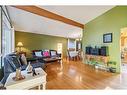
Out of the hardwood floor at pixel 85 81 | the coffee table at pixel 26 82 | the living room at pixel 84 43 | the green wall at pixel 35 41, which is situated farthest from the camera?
the green wall at pixel 35 41

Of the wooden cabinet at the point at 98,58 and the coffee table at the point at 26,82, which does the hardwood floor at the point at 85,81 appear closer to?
the coffee table at the point at 26,82

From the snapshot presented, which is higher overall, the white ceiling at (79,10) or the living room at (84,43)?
the white ceiling at (79,10)

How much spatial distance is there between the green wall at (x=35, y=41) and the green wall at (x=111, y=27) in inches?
155

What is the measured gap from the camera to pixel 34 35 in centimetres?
917

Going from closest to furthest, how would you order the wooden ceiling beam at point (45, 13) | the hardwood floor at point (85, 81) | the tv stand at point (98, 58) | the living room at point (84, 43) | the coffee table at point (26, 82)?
1. the coffee table at point (26, 82)
2. the hardwood floor at point (85, 81)
3. the living room at point (84, 43)
4. the wooden ceiling beam at point (45, 13)
5. the tv stand at point (98, 58)

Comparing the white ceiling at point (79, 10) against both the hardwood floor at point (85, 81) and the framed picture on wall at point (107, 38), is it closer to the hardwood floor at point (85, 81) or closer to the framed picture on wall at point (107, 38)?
the framed picture on wall at point (107, 38)

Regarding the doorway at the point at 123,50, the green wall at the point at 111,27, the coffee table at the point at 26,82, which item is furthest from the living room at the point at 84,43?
the coffee table at the point at 26,82

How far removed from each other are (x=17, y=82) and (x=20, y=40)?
6.99 metres

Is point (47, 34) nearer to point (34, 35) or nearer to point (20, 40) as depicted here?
point (34, 35)

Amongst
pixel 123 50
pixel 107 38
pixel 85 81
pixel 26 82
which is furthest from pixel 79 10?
pixel 26 82

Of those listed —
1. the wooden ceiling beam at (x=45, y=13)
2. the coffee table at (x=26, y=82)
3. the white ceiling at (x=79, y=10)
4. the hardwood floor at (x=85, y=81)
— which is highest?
the white ceiling at (x=79, y=10)

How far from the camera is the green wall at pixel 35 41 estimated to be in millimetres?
8531

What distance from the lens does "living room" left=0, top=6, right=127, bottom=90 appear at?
406cm

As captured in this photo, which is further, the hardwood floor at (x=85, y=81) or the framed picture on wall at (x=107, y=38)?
the framed picture on wall at (x=107, y=38)
